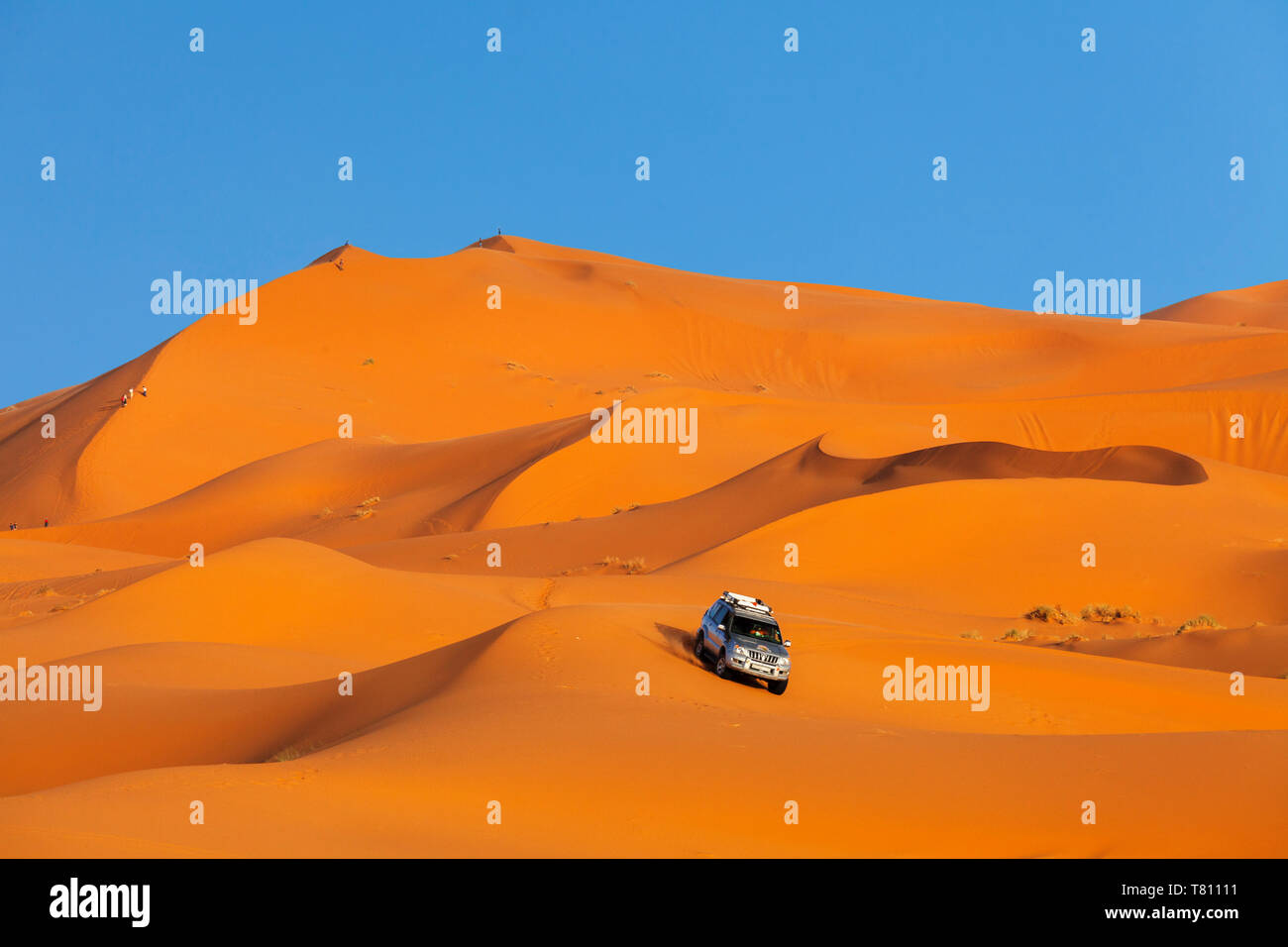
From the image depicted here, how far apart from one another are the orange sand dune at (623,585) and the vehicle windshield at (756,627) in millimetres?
690

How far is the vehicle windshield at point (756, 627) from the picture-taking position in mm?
14859

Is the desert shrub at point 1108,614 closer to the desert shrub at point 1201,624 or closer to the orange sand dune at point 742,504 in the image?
the desert shrub at point 1201,624

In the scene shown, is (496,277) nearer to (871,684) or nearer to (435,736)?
(871,684)

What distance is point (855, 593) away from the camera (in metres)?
23.9

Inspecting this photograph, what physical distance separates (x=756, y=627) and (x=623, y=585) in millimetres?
7973

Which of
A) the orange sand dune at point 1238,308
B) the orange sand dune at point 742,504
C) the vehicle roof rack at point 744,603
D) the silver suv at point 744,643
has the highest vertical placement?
the orange sand dune at point 1238,308

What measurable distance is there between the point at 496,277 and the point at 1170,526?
4691 cm

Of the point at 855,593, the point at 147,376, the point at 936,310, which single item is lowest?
the point at 855,593

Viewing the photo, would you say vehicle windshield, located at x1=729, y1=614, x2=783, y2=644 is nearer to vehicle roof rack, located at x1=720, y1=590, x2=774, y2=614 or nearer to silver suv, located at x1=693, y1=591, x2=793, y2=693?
silver suv, located at x1=693, y1=591, x2=793, y2=693

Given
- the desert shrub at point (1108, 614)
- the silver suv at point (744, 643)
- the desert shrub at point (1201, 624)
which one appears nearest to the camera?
the silver suv at point (744, 643)

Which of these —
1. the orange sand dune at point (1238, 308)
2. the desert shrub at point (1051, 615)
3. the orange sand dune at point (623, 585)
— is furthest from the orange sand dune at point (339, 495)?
the orange sand dune at point (1238, 308)

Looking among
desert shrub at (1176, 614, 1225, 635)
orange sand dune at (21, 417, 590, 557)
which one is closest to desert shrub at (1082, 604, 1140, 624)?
desert shrub at (1176, 614, 1225, 635)
